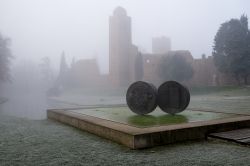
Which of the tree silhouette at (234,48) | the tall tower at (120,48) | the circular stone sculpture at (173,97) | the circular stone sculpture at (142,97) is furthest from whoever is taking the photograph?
the tall tower at (120,48)

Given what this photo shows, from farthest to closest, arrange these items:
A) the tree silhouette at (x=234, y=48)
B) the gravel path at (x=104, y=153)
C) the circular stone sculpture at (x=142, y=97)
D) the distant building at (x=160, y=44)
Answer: the distant building at (x=160, y=44), the tree silhouette at (x=234, y=48), the circular stone sculpture at (x=142, y=97), the gravel path at (x=104, y=153)

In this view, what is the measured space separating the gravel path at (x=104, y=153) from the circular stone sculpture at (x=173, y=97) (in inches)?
95.0

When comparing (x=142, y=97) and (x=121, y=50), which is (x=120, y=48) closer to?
(x=121, y=50)

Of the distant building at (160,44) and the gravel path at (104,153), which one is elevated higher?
the distant building at (160,44)

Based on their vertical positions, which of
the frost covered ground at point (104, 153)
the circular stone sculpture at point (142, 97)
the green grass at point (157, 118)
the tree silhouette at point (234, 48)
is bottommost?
the frost covered ground at point (104, 153)

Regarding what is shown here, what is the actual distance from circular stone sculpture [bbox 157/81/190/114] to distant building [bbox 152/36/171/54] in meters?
66.3

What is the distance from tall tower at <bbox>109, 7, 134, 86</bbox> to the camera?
168 ft

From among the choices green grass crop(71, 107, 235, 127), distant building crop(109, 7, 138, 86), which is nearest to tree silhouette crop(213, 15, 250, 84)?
distant building crop(109, 7, 138, 86)

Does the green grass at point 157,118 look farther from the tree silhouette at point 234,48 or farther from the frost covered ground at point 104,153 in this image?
the tree silhouette at point 234,48

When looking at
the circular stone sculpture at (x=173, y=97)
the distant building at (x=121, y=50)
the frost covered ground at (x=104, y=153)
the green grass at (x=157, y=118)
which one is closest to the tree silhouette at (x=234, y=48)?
the distant building at (x=121, y=50)

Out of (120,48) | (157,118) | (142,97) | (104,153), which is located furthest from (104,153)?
(120,48)

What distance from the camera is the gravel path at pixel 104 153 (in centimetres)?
446

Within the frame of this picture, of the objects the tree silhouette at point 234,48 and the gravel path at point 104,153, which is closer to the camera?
the gravel path at point 104,153

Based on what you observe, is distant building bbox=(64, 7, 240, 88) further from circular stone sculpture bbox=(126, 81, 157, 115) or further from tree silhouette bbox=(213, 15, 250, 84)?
circular stone sculpture bbox=(126, 81, 157, 115)
